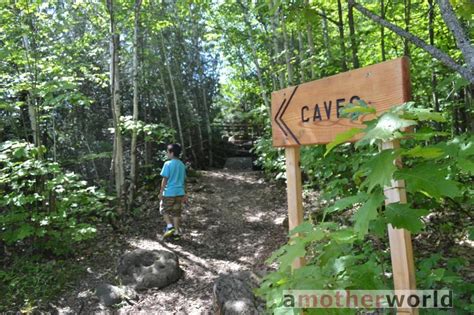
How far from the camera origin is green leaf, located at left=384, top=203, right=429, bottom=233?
1.12 metres

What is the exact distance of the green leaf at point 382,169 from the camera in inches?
37.3

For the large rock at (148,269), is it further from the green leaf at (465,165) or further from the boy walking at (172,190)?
the green leaf at (465,165)

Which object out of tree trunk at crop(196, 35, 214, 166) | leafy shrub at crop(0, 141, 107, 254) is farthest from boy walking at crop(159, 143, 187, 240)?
tree trunk at crop(196, 35, 214, 166)

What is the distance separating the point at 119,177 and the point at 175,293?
9.67ft

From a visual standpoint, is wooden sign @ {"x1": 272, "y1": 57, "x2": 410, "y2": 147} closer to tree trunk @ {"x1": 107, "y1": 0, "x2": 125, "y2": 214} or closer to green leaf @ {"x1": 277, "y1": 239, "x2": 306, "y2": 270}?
green leaf @ {"x1": 277, "y1": 239, "x2": 306, "y2": 270}

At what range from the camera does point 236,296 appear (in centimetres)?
318

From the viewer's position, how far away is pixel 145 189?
27.8 ft

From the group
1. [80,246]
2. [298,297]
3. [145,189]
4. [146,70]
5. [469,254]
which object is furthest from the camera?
[146,70]

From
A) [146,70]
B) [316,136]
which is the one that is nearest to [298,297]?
[316,136]

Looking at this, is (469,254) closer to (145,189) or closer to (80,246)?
(80,246)

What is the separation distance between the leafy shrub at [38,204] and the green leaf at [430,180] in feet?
14.1

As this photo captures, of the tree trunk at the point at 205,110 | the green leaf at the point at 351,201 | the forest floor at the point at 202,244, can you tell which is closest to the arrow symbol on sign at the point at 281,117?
the green leaf at the point at 351,201

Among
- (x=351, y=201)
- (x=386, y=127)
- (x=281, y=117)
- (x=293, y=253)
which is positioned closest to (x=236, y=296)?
(x=281, y=117)

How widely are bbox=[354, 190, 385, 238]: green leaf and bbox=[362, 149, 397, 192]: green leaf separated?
108 millimetres
